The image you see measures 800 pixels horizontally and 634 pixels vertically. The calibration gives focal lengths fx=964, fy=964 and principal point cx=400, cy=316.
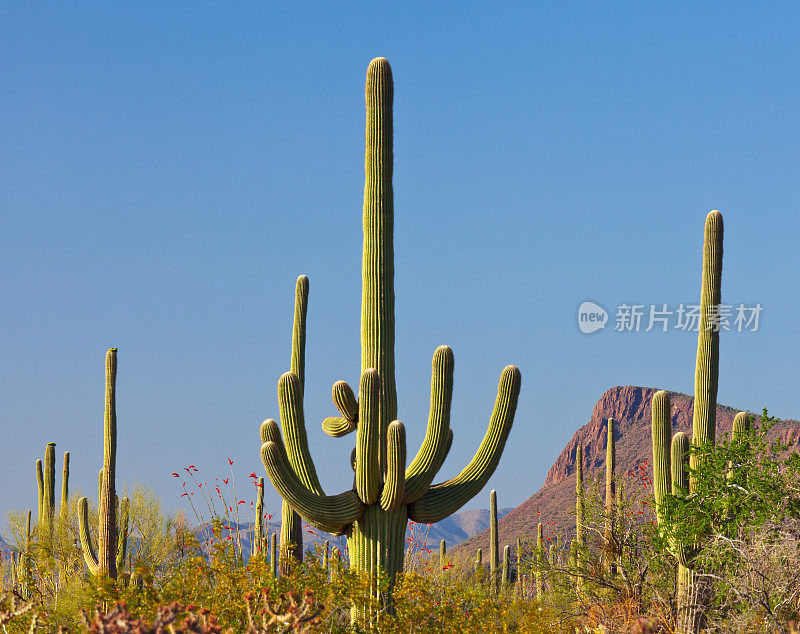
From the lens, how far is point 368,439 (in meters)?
10.6

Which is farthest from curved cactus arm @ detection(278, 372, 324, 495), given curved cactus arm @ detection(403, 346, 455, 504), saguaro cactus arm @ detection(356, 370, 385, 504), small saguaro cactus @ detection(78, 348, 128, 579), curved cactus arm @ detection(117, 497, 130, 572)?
curved cactus arm @ detection(117, 497, 130, 572)

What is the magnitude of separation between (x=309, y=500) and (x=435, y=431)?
5.16 feet

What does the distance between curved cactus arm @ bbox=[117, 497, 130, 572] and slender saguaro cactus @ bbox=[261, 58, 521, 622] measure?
34.9 ft

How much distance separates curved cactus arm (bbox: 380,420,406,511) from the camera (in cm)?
1006

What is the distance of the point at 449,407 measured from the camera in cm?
1067

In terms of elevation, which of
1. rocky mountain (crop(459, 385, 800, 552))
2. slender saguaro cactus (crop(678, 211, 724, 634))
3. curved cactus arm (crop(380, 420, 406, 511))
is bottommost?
rocky mountain (crop(459, 385, 800, 552))

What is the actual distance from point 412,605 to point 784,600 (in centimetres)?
426

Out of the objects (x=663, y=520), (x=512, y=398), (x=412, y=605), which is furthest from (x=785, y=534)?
(x=412, y=605)

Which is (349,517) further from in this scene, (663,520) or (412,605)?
(663,520)

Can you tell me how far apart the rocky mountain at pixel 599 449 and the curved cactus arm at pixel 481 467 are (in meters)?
29.5

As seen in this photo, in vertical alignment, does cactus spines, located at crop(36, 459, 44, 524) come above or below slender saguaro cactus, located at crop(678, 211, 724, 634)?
below

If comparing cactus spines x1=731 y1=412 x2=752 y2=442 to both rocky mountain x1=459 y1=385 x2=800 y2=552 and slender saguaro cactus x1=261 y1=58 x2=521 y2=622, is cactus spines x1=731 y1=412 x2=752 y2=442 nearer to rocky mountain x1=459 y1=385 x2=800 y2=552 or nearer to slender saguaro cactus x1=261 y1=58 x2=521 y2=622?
slender saguaro cactus x1=261 y1=58 x2=521 y2=622

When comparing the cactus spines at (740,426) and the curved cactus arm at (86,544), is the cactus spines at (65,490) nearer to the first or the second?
the curved cactus arm at (86,544)

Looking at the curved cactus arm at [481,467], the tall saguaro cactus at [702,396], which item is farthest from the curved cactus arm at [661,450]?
the curved cactus arm at [481,467]
